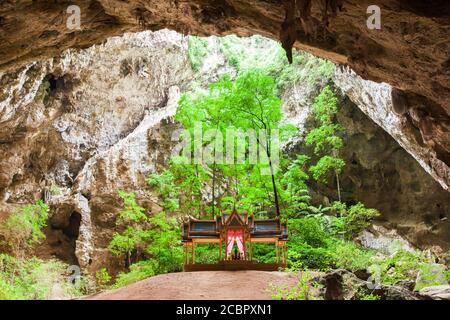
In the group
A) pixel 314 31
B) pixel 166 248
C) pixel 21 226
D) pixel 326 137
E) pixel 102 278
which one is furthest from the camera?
pixel 326 137

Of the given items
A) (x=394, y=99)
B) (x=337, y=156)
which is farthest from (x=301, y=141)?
(x=394, y=99)

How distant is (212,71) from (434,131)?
16.8 m

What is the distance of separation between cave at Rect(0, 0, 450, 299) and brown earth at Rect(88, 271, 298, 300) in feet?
5.27

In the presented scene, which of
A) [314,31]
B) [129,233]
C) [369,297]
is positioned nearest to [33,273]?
[129,233]

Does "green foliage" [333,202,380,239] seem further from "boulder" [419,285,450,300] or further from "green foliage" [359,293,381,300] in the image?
"green foliage" [359,293,381,300]

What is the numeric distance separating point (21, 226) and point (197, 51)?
14861mm

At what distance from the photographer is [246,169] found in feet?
62.2

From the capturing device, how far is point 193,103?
1828 cm

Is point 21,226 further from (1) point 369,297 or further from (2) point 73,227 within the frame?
(1) point 369,297

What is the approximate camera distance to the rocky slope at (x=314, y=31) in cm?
723

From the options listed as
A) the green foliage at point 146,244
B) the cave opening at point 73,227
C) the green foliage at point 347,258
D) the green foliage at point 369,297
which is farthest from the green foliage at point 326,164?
the cave opening at point 73,227
